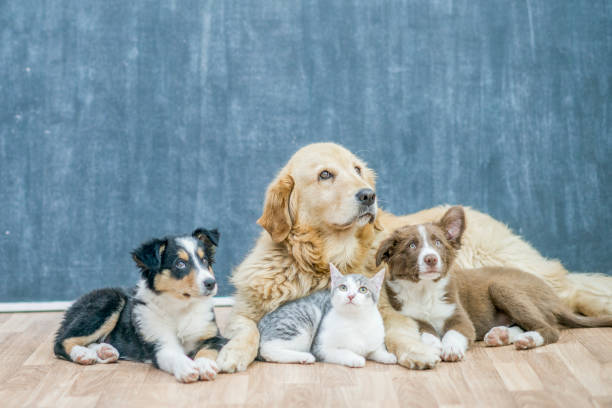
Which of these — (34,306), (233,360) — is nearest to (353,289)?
(233,360)

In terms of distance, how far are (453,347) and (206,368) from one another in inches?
44.7

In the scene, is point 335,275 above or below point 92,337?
above

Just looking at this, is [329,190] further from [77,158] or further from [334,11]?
[77,158]

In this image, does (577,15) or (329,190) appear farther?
(577,15)

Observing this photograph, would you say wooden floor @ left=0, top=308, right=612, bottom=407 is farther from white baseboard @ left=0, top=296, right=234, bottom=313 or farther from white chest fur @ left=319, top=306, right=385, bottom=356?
white baseboard @ left=0, top=296, right=234, bottom=313

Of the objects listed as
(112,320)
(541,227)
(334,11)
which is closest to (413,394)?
(112,320)

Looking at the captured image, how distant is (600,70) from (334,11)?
74.0 inches

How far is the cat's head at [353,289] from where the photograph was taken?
3.31 meters

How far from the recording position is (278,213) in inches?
143

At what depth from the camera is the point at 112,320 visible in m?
3.56

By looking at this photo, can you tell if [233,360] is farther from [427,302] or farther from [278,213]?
[427,302]

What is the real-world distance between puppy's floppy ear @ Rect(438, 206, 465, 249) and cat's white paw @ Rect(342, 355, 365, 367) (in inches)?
31.7

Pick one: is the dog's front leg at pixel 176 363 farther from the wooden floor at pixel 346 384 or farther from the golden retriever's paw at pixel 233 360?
the golden retriever's paw at pixel 233 360

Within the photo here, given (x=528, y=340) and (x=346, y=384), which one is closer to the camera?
(x=346, y=384)
